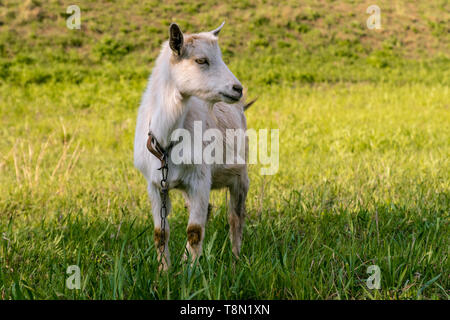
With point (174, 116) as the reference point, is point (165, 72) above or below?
above

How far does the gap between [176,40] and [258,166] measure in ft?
14.9

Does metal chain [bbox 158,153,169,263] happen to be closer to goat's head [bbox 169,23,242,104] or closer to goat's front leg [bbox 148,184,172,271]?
goat's front leg [bbox 148,184,172,271]

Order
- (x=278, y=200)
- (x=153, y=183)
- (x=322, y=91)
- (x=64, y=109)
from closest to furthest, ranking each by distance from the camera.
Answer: (x=153, y=183) < (x=278, y=200) < (x=64, y=109) < (x=322, y=91)

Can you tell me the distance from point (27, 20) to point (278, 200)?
57.6 ft

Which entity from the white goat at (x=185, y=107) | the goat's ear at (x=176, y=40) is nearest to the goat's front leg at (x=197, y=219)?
the white goat at (x=185, y=107)

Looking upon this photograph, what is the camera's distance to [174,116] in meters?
3.36

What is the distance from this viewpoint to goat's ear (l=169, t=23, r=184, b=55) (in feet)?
10.3

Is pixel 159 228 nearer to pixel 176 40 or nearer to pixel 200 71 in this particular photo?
pixel 200 71

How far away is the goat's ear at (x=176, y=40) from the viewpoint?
3.14m

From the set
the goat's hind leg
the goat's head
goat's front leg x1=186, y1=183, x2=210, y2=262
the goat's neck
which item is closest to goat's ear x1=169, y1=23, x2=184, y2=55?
the goat's head

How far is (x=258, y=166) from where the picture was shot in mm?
7547

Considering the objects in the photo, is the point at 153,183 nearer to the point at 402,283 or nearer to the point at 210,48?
the point at 210,48
